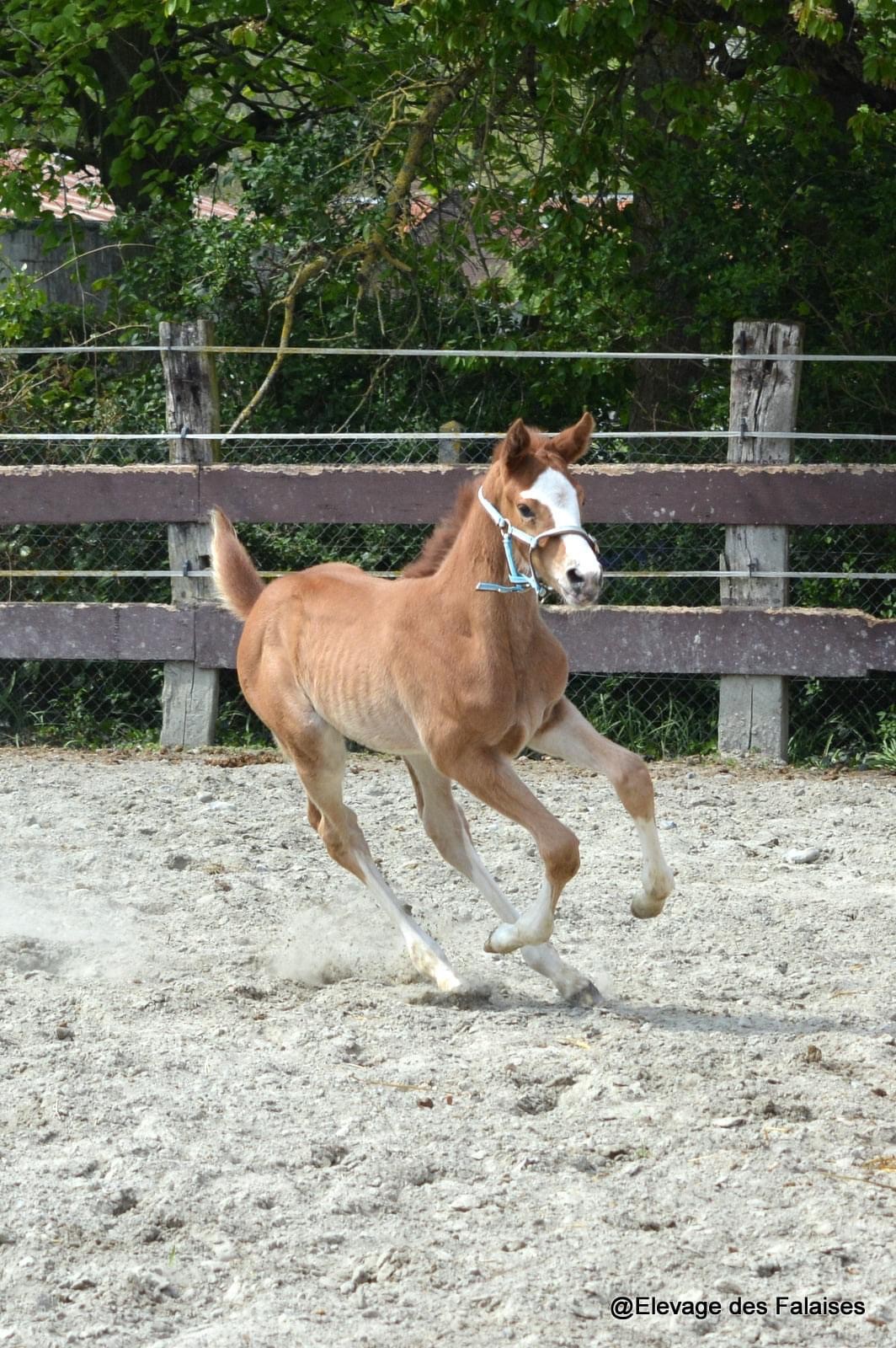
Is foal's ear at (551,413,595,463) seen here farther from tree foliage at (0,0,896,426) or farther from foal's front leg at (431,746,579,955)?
tree foliage at (0,0,896,426)

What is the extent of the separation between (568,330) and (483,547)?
5.44 m

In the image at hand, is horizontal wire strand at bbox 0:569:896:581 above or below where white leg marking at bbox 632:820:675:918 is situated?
above

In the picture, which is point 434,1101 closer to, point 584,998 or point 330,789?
point 584,998

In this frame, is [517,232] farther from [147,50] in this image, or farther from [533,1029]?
[533,1029]

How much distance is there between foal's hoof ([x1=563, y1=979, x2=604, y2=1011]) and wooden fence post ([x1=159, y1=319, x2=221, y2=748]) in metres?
4.53

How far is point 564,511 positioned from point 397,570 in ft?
16.7

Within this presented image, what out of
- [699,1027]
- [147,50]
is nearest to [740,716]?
[699,1027]

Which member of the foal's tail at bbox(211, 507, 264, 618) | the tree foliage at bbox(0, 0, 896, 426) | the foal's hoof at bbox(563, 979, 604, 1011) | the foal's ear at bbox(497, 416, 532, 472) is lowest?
the foal's hoof at bbox(563, 979, 604, 1011)

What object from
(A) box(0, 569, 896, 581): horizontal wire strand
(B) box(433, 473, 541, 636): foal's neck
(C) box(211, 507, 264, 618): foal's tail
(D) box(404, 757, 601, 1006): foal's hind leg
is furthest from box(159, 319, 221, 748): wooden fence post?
(B) box(433, 473, 541, 636): foal's neck

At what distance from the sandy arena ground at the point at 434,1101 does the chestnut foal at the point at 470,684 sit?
13.2 inches

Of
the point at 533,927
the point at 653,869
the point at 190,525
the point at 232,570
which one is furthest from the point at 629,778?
the point at 190,525

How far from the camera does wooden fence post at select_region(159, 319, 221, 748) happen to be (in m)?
8.62

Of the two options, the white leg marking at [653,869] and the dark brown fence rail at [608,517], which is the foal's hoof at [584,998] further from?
the dark brown fence rail at [608,517]

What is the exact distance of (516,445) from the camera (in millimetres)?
4137
